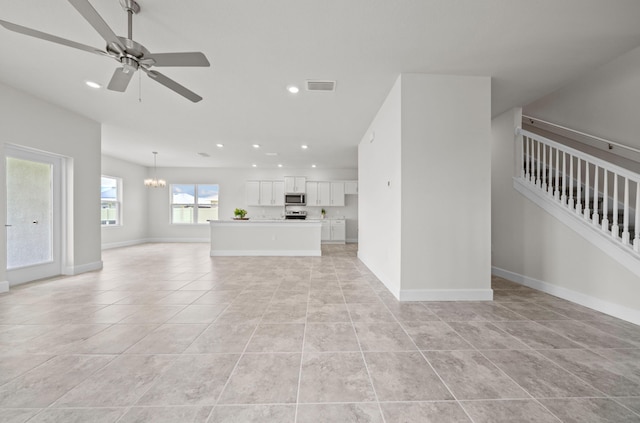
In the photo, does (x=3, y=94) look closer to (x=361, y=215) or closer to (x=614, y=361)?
(x=361, y=215)

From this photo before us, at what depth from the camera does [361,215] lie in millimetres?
5855

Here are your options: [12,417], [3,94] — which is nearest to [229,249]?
[3,94]

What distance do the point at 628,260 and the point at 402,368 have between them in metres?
2.80

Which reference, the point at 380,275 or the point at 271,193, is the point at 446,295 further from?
the point at 271,193

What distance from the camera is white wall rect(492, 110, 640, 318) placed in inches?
109

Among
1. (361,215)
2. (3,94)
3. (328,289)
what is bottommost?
(328,289)

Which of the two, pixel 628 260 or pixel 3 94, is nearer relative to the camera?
pixel 628 260

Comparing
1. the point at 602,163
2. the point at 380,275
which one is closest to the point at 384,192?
the point at 380,275

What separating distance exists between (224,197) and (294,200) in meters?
2.64

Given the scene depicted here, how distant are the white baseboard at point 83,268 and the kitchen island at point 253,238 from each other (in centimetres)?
224

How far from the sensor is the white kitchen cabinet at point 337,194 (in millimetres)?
9312

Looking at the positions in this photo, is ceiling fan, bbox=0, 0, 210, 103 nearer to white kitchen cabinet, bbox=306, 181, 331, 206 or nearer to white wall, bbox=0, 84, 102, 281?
white wall, bbox=0, 84, 102, 281

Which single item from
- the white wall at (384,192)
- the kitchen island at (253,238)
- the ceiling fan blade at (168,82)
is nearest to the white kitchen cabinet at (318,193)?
the kitchen island at (253,238)

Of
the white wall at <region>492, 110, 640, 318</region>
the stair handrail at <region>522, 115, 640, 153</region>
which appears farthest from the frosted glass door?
the stair handrail at <region>522, 115, 640, 153</region>
